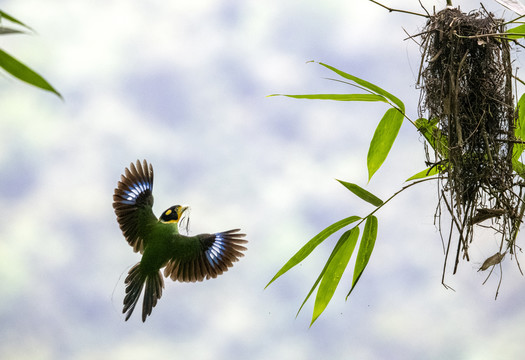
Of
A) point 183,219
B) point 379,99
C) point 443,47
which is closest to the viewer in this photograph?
point 443,47

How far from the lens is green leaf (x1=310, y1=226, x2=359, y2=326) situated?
222 cm

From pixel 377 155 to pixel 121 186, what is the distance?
1.18 metres

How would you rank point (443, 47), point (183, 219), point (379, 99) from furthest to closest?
point (183, 219) < point (379, 99) < point (443, 47)

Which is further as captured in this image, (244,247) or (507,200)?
(244,247)

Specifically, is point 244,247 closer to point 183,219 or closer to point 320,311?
point 183,219

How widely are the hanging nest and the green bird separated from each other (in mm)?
1113

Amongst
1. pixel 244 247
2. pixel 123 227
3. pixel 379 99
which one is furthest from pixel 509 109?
pixel 123 227

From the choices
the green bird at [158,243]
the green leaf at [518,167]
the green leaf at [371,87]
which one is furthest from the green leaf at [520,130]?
the green bird at [158,243]

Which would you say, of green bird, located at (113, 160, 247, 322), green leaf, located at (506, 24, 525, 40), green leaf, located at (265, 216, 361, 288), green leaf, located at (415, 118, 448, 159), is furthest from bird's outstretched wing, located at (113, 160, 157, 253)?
green leaf, located at (506, 24, 525, 40)

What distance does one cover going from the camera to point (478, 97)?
204cm

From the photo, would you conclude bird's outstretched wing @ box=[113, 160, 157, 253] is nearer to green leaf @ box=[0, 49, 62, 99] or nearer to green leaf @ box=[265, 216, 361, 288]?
green leaf @ box=[265, 216, 361, 288]

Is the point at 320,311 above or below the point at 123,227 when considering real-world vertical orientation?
below

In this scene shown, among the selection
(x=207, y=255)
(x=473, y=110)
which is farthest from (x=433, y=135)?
(x=207, y=255)

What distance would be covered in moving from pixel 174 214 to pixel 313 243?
0.82 meters
